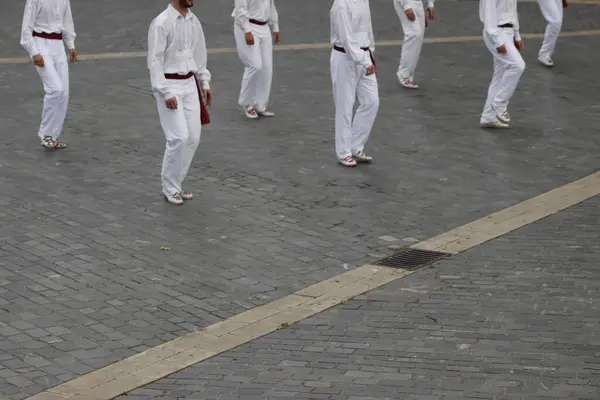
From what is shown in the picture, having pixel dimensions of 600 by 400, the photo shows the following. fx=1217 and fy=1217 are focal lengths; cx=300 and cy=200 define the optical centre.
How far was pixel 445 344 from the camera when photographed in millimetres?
8055

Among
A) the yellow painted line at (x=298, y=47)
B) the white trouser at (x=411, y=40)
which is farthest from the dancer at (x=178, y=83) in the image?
the yellow painted line at (x=298, y=47)

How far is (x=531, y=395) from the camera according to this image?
7.17 metres

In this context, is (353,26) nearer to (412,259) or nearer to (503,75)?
(503,75)

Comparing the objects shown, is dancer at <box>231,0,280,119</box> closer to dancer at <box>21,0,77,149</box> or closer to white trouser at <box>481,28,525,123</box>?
dancer at <box>21,0,77,149</box>

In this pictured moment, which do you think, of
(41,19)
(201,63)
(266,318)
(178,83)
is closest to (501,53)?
(201,63)

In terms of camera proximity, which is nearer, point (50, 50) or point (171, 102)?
point (171, 102)

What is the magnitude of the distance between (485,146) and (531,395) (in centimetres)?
667

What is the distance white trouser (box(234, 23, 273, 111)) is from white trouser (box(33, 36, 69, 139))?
2.41 meters

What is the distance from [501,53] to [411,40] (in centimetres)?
235

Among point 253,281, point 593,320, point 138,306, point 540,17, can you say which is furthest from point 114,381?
point 540,17

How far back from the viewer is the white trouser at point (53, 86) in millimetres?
12852

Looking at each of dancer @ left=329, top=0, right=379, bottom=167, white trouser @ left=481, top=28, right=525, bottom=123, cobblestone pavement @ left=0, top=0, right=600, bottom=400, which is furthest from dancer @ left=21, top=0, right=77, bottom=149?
white trouser @ left=481, top=28, right=525, bottom=123

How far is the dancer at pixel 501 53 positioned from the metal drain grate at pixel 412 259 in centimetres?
473

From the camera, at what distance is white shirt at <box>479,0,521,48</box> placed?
14.1 metres
